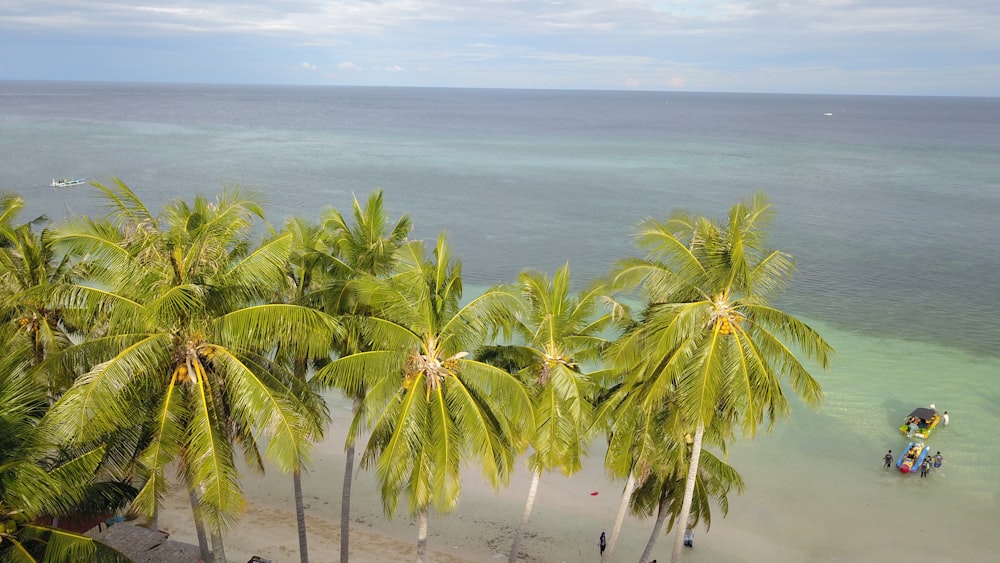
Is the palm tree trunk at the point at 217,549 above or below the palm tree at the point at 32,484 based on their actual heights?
below

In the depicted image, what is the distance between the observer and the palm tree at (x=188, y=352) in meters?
11.0

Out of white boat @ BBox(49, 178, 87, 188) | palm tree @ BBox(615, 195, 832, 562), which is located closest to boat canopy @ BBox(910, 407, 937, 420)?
palm tree @ BBox(615, 195, 832, 562)

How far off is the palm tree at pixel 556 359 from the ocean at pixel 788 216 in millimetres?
9961

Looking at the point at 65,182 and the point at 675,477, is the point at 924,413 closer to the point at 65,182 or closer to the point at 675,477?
the point at 675,477

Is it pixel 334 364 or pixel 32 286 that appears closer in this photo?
pixel 334 364

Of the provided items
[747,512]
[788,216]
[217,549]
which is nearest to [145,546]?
[217,549]

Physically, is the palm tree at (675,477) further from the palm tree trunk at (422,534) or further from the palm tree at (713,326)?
the palm tree trunk at (422,534)

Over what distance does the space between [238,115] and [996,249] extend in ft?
501

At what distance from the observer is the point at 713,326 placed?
12898 millimetres

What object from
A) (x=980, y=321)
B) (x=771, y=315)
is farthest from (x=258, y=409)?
(x=980, y=321)

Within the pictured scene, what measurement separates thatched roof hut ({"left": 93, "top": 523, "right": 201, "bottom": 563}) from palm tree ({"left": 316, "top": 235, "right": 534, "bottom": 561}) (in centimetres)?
578

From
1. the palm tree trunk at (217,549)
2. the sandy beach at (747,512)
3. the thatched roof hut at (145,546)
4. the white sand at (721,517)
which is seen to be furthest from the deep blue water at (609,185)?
the palm tree trunk at (217,549)

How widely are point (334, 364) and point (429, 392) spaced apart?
1.66 m

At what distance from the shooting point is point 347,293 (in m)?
14.6
